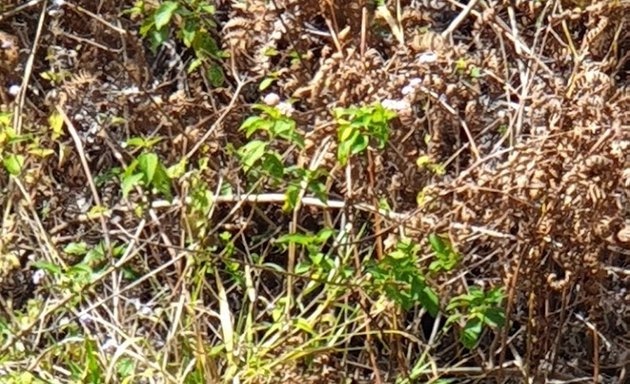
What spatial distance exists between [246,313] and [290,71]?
70 centimetres

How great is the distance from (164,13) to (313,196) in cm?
64

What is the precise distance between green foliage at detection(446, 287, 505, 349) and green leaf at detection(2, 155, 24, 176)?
120 centimetres

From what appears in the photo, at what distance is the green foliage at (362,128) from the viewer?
9.23ft

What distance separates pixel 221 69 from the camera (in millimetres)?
3479

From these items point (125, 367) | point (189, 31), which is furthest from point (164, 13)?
point (125, 367)

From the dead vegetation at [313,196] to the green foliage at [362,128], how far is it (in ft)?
0.57

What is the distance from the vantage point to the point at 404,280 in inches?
113

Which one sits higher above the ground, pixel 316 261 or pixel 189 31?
pixel 189 31

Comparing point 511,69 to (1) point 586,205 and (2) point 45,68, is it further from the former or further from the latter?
(2) point 45,68

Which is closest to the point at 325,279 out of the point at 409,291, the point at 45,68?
the point at 409,291

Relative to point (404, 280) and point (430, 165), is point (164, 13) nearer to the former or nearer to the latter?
point (430, 165)

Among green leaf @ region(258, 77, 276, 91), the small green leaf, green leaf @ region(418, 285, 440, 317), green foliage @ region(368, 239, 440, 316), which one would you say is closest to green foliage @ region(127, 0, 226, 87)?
green leaf @ region(258, 77, 276, 91)

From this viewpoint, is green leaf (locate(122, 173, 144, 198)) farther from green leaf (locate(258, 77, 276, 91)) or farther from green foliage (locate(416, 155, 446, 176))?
green foliage (locate(416, 155, 446, 176))

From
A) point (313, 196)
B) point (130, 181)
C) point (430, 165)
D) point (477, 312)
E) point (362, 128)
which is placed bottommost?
point (477, 312)
